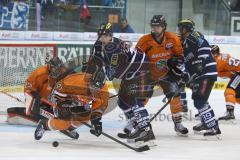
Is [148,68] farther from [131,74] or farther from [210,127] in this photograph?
[210,127]

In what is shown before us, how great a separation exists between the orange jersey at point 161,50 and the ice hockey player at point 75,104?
61 cm

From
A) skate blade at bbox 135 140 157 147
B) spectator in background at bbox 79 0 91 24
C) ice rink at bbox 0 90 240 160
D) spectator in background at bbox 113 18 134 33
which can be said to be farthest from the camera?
spectator in background at bbox 79 0 91 24

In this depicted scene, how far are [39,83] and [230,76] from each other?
81.6 inches

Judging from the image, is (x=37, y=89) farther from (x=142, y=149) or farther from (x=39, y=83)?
(x=142, y=149)

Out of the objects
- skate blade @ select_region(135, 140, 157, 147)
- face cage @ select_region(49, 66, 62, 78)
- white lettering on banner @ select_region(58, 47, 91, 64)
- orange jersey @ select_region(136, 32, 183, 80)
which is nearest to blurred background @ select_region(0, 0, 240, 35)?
white lettering on banner @ select_region(58, 47, 91, 64)

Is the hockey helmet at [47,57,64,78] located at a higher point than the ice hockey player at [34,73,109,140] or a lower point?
higher

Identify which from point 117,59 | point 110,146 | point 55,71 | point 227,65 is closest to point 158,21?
point 117,59

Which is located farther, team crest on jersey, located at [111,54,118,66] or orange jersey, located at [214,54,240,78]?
orange jersey, located at [214,54,240,78]

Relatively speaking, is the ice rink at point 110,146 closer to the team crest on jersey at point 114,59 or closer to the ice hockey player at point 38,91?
the ice hockey player at point 38,91

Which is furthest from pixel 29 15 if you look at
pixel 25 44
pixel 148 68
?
pixel 148 68

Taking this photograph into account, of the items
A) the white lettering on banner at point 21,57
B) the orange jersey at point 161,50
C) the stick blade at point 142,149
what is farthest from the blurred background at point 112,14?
the stick blade at point 142,149

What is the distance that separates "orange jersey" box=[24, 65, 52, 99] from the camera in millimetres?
5684

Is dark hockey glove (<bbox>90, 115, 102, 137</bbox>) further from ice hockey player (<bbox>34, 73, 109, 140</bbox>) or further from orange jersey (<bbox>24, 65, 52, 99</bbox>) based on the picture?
orange jersey (<bbox>24, 65, 52, 99</bbox>)

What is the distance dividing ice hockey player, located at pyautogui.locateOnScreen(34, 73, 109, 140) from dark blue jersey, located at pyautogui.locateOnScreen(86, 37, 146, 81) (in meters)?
0.14
